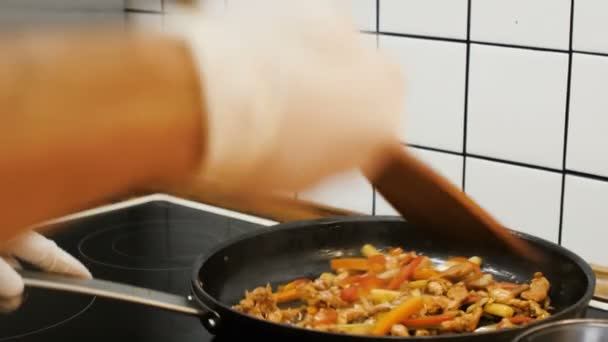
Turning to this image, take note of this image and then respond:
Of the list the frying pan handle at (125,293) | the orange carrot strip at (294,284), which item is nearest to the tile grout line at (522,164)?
the orange carrot strip at (294,284)

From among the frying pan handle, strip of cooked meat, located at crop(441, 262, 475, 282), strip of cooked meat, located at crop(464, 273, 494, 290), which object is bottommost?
strip of cooked meat, located at crop(464, 273, 494, 290)

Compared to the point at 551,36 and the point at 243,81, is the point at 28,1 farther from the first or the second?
the point at 243,81

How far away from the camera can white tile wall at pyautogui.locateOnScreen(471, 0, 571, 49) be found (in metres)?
0.98

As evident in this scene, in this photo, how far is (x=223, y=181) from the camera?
0.45 meters

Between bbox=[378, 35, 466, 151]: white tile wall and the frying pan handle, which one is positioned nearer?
the frying pan handle

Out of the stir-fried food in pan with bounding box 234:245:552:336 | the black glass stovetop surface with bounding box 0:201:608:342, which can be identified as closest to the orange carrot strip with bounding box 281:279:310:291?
the stir-fried food in pan with bounding box 234:245:552:336

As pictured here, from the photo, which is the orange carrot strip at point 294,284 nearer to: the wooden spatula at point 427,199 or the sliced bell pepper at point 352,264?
the sliced bell pepper at point 352,264

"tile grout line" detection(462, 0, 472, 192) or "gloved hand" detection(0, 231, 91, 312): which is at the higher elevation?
"tile grout line" detection(462, 0, 472, 192)

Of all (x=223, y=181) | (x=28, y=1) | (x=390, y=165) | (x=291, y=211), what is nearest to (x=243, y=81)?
(x=223, y=181)

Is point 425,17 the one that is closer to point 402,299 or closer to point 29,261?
point 402,299

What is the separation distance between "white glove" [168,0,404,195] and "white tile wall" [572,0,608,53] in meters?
0.50

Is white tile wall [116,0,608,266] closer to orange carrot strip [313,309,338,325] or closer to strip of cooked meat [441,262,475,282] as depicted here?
strip of cooked meat [441,262,475,282]

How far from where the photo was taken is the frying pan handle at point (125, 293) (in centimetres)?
84

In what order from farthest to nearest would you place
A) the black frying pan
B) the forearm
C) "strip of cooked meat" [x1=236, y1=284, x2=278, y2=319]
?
"strip of cooked meat" [x1=236, y1=284, x2=278, y2=319], the black frying pan, the forearm
